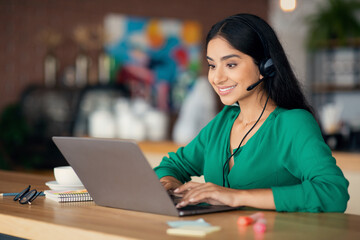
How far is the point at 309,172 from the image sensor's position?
1.61m

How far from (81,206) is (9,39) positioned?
576cm

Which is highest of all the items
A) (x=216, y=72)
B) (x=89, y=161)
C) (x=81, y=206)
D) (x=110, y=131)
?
(x=216, y=72)

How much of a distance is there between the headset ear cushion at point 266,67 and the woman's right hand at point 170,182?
1.49ft

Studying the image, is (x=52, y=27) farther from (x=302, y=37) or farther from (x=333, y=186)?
(x=333, y=186)

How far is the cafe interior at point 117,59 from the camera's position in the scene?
6.56 metres

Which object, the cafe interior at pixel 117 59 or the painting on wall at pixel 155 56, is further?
the painting on wall at pixel 155 56

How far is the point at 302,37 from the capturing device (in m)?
7.68

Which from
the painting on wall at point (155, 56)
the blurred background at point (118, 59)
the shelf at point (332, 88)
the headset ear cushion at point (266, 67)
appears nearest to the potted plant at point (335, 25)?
the blurred background at point (118, 59)

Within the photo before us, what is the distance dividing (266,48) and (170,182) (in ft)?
1.75

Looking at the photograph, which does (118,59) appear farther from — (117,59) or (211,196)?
(211,196)

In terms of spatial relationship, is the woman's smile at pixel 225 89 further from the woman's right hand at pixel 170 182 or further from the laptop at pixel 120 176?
the laptop at pixel 120 176

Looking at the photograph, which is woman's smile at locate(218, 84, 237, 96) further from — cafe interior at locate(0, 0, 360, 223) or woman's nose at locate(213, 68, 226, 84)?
cafe interior at locate(0, 0, 360, 223)

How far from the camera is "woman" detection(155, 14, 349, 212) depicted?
1574 mm

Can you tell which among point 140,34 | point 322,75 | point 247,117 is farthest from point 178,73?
point 247,117
